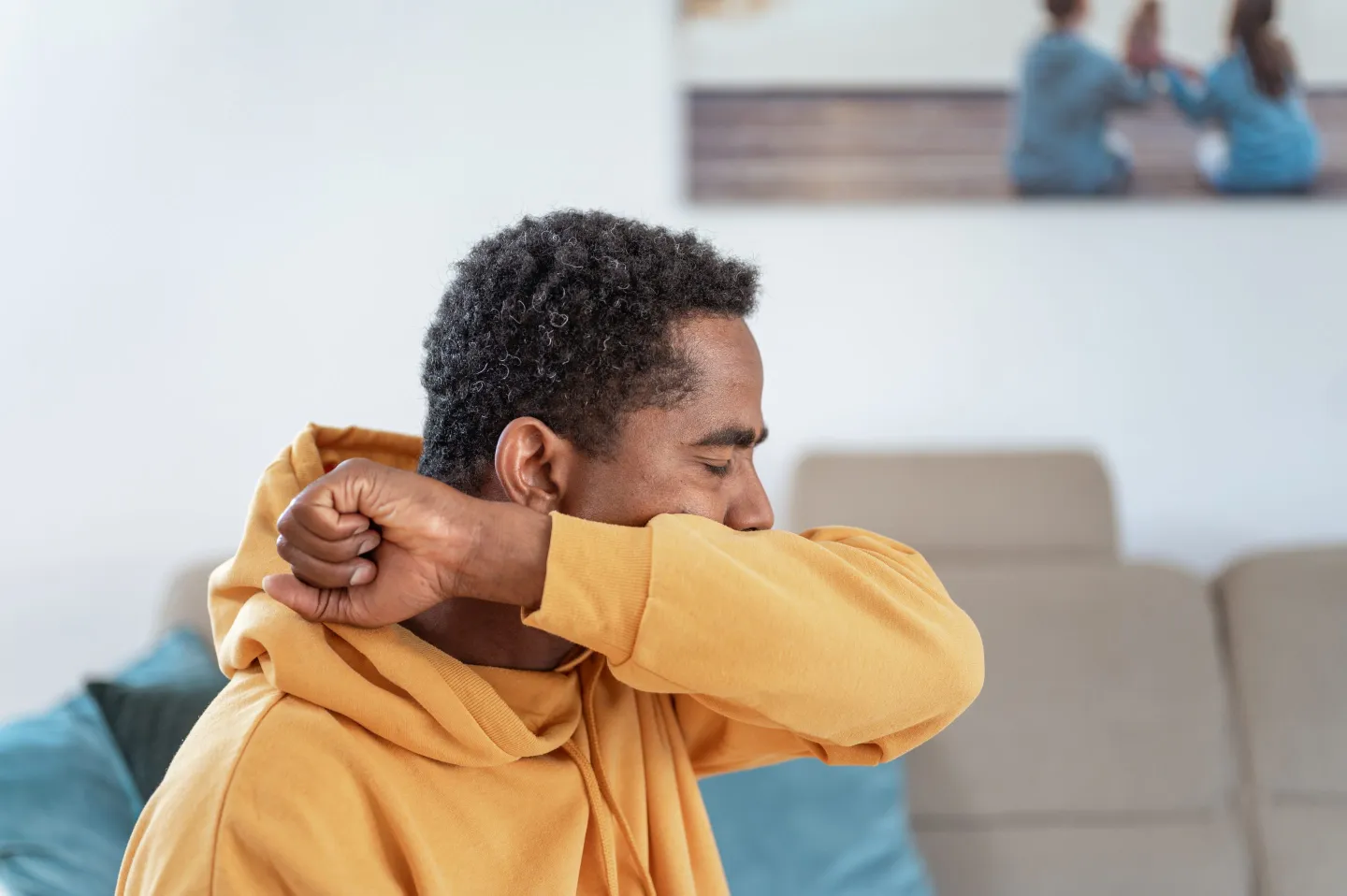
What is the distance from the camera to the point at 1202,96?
2.34 m

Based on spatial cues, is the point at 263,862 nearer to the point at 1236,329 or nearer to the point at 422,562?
the point at 422,562

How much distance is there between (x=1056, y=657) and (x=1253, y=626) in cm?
35

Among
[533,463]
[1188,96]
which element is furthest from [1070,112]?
[533,463]

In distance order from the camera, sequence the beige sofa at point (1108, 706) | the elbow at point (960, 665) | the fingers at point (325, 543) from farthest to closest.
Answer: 1. the beige sofa at point (1108, 706)
2. the elbow at point (960, 665)
3. the fingers at point (325, 543)

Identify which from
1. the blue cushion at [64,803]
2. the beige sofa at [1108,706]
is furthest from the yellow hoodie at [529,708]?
the beige sofa at [1108,706]

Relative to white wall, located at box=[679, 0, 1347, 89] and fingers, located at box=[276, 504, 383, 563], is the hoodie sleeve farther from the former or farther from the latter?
white wall, located at box=[679, 0, 1347, 89]

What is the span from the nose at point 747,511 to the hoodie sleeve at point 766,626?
0.18ft

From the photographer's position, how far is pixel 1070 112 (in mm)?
2334

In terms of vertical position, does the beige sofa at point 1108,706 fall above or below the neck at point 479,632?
below

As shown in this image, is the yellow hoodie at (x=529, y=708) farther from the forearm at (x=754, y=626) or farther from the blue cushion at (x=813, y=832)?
the blue cushion at (x=813, y=832)

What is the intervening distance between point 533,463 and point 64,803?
850mm

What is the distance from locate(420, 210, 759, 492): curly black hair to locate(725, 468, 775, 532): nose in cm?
9

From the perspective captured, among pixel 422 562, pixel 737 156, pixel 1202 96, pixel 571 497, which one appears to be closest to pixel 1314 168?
pixel 1202 96

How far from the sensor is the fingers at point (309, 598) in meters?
0.87
